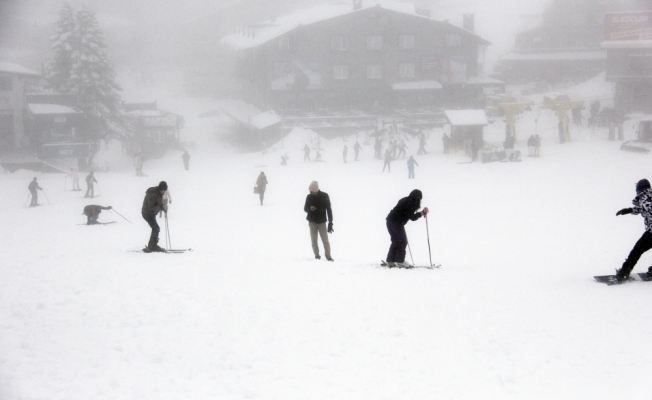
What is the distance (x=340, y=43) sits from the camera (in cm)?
5641

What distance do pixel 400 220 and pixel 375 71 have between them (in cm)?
4746

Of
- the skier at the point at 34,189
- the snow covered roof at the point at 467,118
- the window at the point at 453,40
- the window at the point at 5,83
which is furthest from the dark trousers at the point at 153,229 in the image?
the window at the point at 453,40

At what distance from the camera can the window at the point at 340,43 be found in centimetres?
5625

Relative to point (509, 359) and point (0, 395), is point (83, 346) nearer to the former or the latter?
point (0, 395)

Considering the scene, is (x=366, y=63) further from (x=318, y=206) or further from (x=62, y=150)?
(x=318, y=206)

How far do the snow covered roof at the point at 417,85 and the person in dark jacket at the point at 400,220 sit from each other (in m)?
46.2

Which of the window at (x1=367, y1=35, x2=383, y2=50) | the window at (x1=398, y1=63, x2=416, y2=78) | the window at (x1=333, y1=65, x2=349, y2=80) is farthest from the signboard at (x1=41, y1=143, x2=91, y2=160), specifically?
the window at (x1=398, y1=63, x2=416, y2=78)

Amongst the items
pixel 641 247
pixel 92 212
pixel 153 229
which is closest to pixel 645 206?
pixel 641 247

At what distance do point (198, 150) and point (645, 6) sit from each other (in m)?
48.2

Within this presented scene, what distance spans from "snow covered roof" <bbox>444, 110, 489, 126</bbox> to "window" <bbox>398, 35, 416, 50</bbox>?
48.1 feet

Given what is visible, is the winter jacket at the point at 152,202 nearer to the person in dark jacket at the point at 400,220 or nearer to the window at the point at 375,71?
the person in dark jacket at the point at 400,220

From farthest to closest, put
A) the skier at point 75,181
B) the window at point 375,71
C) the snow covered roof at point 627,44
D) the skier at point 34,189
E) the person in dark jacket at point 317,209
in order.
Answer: the window at point 375,71 → the snow covered roof at point 627,44 → the skier at point 75,181 → the skier at point 34,189 → the person in dark jacket at point 317,209

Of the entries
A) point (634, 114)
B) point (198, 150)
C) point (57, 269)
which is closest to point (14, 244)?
point (57, 269)

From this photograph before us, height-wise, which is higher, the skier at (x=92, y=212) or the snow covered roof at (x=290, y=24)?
the snow covered roof at (x=290, y=24)
